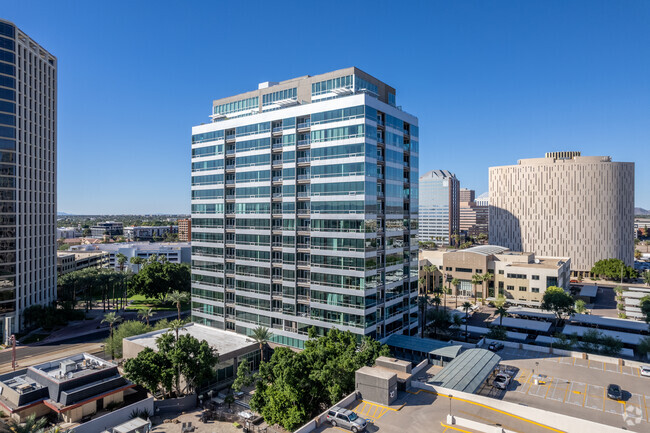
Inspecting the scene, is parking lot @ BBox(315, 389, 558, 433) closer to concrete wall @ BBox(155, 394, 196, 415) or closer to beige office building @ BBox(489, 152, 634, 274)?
concrete wall @ BBox(155, 394, 196, 415)

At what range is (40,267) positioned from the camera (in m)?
109

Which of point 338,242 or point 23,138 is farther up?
point 23,138

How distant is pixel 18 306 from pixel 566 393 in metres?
116

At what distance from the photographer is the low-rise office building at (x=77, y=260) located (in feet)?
491

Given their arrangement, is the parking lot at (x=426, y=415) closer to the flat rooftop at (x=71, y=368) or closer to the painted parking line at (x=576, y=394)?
the painted parking line at (x=576, y=394)

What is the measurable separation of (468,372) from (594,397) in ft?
54.5

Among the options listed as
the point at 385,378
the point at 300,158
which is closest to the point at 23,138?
the point at 300,158

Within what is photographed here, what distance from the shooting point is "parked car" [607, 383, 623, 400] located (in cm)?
5178

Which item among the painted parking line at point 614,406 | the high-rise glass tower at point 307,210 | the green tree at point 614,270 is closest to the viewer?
the painted parking line at point 614,406

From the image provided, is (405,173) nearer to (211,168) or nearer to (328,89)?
(328,89)

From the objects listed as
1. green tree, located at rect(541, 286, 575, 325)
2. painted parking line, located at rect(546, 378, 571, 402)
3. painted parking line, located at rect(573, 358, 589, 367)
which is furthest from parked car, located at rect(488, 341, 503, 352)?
green tree, located at rect(541, 286, 575, 325)

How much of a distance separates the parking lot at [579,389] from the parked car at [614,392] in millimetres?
531

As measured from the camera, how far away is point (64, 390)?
5353cm

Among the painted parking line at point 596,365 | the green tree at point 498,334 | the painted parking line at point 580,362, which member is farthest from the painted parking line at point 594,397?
the green tree at point 498,334
